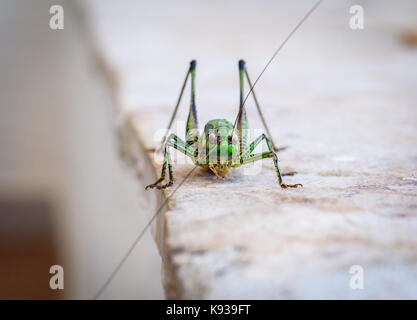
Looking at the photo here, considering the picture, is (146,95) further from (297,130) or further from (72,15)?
(72,15)

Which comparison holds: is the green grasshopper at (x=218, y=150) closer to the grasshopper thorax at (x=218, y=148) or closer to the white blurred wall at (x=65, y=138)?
the grasshopper thorax at (x=218, y=148)

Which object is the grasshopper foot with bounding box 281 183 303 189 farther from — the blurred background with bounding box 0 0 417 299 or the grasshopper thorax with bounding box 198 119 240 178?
the blurred background with bounding box 0 0 417 299

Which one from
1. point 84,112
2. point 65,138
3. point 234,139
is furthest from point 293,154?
point 65,138

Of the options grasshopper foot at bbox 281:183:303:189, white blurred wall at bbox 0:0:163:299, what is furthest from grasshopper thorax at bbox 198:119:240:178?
white blurred wall at bbox 0:0:163:299

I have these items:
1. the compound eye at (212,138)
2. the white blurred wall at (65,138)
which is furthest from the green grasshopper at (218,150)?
the white blurred wall at (65,138)
